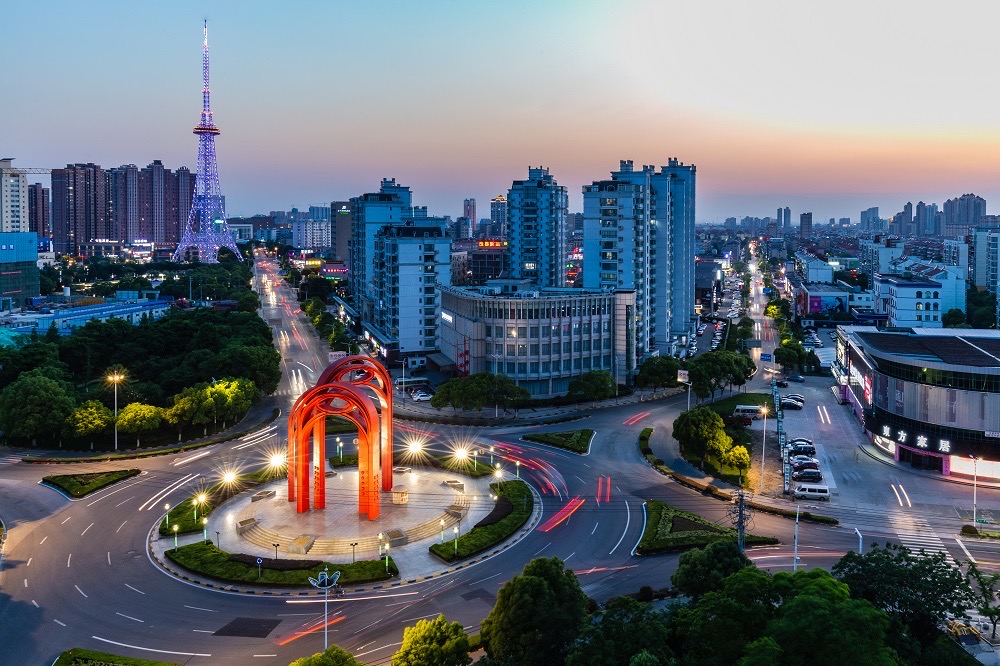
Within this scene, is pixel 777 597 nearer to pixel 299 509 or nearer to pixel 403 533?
pixel 403 533

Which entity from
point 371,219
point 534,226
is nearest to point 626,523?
point 371,219

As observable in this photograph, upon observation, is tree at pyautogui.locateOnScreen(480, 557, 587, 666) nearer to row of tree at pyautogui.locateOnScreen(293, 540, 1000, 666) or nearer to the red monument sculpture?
row of tree at pyautogui.locateOnScreen(293, 540, 1000, 666)

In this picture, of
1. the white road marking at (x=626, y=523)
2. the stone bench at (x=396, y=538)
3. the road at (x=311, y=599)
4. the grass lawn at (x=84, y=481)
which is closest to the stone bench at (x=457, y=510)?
the stone bench at (x=396, y=538)

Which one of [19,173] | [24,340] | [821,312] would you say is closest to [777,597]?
[24,340]

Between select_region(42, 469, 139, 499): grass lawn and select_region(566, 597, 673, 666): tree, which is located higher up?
select_region(566, 597, 673, 666): tree

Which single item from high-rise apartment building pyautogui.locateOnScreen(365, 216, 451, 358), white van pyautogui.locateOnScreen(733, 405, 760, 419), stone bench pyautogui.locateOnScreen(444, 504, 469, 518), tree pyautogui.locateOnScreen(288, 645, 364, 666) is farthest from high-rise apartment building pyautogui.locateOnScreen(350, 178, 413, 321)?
tree pyautogui.locateOnScreen(288, 645, 364, 666)

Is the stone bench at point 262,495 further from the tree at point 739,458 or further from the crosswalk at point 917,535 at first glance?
the crosswalk at point 917,535
